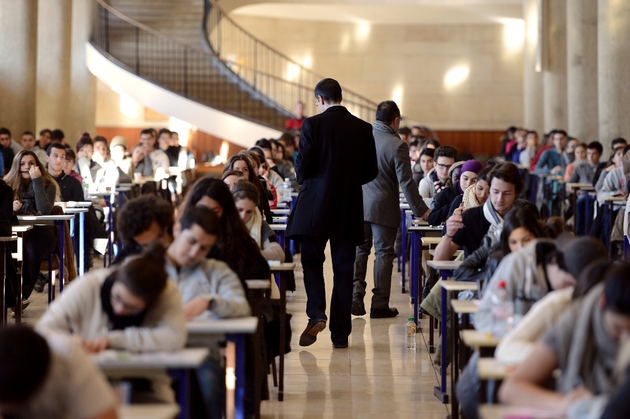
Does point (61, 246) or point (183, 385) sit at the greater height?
point (61, 246)

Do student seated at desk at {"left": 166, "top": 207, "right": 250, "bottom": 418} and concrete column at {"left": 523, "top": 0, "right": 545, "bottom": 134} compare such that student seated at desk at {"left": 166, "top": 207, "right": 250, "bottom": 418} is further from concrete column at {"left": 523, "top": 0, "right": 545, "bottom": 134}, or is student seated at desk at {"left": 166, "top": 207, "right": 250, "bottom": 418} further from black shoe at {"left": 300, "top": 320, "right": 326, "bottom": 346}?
concrete column at {"left": 523, "top": 0, "right": 545, "bottom": 134}

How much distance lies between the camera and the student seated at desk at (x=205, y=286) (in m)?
3.50

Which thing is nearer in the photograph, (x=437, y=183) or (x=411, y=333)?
(x=411, y=333)

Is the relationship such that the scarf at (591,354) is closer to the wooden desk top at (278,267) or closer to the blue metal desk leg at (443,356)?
the blue metal desk leg at (443,356)

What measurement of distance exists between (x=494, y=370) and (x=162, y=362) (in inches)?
38.5

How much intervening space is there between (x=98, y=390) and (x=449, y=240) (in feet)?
10.3

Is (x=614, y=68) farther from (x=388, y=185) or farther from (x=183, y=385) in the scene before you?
(x=183, y=385)

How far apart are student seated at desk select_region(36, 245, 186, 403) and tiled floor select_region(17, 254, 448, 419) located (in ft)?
5.35

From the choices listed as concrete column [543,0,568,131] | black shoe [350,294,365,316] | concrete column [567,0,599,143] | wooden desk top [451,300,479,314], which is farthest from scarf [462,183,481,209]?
concrete column [543,0,568,131]

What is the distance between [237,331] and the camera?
11.0 feet

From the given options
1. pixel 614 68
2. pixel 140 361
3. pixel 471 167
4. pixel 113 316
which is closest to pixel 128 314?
pixel 113 316

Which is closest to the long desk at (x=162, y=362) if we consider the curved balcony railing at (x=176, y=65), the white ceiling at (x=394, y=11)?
the curved balcony railing at (x=176, y=65)

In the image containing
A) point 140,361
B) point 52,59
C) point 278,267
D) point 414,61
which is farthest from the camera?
point 414,61

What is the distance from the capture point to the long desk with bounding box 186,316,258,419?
3357 mm
